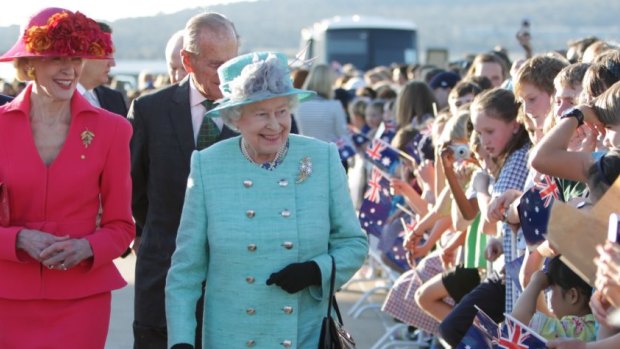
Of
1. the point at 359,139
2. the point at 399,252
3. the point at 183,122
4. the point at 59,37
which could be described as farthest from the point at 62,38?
the point at 359,139

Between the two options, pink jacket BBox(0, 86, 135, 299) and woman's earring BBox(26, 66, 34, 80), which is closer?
pink jacket BBox(0, 86, 135, 299)

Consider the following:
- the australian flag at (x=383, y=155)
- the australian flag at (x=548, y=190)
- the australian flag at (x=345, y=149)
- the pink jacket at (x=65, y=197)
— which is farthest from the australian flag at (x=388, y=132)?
the pink jacket at (x=65, y=197)

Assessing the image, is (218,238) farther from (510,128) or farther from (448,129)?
(448,129)

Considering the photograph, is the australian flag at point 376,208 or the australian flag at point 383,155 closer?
the australian flag at point 383,155

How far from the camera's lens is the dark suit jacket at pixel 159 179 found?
5.84 metres

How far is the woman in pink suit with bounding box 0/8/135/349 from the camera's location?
5.06 meters

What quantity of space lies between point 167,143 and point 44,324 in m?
1.11

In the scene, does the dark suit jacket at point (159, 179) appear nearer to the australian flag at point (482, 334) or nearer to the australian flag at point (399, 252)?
the australian flag at point (482, 334)

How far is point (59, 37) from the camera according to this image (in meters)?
5.09

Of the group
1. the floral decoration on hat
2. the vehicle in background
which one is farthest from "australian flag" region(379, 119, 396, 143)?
the vehicle in background

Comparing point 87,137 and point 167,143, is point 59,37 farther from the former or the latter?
point 167,143

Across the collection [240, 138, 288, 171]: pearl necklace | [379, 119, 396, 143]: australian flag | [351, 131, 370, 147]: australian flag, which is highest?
[240, 138, 288, 171]: pearl necklace

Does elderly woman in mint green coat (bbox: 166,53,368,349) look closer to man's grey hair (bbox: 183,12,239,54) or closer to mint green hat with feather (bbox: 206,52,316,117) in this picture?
mint green hat with feather (bbox: 206,52,316,117)

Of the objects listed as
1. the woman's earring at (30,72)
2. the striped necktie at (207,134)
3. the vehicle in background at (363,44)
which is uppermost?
the woman's earring at (30,72)
